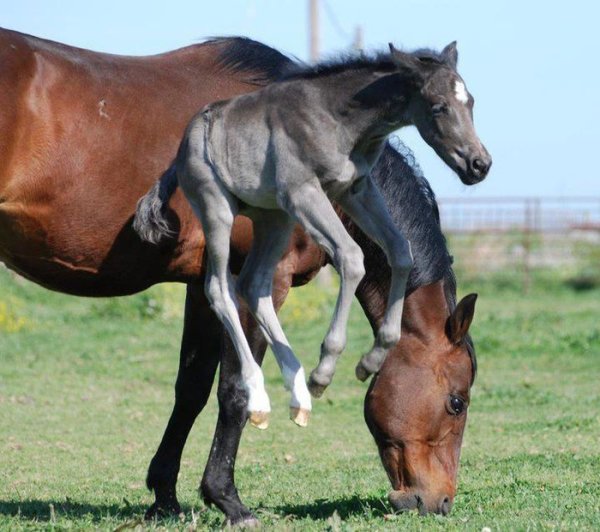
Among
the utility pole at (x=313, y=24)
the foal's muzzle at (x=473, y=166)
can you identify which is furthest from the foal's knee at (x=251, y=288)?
the utility pole at (x=313, y=24)

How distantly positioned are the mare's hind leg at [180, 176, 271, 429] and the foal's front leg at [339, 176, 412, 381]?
47 cm

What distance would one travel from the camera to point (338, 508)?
229 inches

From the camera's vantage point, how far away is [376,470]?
730 centimetres

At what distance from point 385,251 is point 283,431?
4.80 m

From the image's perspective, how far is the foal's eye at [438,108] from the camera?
4238mm

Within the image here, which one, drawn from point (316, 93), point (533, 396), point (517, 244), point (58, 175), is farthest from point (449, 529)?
point (517, 244)

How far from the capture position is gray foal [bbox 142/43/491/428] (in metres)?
4.31

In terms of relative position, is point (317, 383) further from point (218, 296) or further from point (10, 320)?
point (10, 320)

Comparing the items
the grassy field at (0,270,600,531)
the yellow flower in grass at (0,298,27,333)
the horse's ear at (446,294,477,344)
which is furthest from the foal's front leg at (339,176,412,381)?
the yellow flower in grass at (0,298,27,333)

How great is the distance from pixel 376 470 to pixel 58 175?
319 centimetres

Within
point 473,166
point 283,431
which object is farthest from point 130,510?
point 283,431

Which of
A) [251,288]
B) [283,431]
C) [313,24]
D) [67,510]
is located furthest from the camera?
[313,24]

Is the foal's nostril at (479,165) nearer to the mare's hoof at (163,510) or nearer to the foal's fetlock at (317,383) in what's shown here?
the foal's fetlock at (317,383)

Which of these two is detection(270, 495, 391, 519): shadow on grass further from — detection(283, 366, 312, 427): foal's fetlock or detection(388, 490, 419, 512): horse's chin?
detection(283, 366, 312, 427): foal's fetlock
